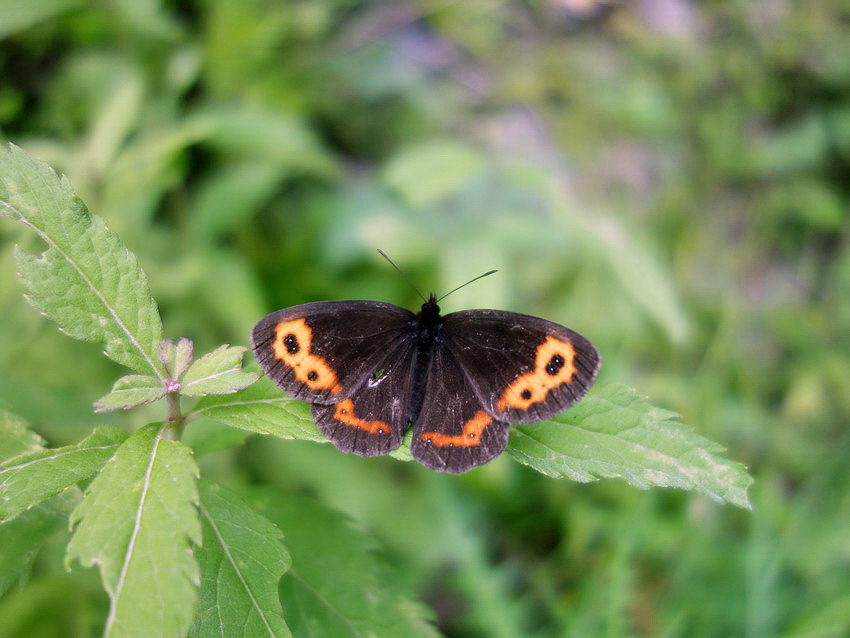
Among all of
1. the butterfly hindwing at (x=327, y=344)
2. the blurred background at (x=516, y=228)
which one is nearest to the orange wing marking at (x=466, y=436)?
the butterfly hindwing at (x=327, y=344)

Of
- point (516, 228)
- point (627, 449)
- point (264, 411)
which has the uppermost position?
point (264, 411)

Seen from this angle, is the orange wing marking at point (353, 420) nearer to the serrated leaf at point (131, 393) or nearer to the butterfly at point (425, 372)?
the butterfly at point (425, 372)

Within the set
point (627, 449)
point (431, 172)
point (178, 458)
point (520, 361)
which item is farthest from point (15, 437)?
point (431, 172)

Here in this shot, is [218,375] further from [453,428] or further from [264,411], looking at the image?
[453,428]

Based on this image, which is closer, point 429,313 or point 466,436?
point 466,436

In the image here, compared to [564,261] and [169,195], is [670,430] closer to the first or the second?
[564,261]

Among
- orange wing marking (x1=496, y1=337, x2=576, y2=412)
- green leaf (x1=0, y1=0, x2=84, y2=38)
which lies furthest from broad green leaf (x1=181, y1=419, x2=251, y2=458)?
green leaf (x1=0, y1=0, x2=84, y2=38)

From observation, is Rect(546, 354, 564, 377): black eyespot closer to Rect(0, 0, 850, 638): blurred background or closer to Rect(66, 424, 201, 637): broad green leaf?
Rect(66, 424, 201, 637): broad green leaf

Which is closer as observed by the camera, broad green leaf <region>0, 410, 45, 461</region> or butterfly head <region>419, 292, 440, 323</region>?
broad green leaf <region>0, 410, 45, 461</region>
